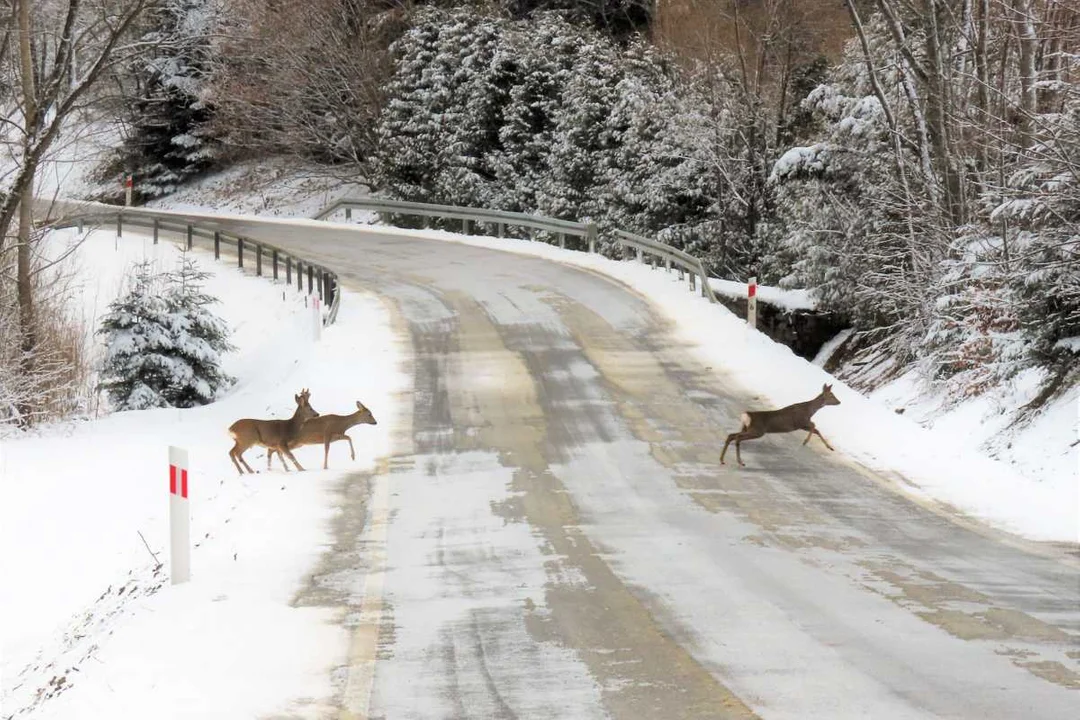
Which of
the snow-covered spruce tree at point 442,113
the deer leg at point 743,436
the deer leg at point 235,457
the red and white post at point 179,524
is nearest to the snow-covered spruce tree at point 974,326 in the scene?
the deer leg at point 743,436

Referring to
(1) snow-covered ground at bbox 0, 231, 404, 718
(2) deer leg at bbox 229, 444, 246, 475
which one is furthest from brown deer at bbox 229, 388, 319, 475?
(1) snow-covered ground at bbox 0, 231, 404, 718

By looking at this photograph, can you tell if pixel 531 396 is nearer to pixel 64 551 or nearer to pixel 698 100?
pixel 64 551

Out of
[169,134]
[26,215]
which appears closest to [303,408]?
[26,215]

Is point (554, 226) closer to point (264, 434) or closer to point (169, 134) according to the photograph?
point (264, 434)

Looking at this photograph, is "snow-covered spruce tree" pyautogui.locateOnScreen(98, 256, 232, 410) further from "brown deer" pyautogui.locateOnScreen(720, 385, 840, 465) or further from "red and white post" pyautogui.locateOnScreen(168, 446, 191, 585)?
"red and white post" pyautogui.locateOnScreen(168, 446, 191, 585)

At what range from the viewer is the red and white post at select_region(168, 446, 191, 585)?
972 centimetres

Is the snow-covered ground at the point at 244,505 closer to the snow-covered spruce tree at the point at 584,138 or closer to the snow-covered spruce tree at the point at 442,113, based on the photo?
the snow-covered spruce tree at the point at 584,138

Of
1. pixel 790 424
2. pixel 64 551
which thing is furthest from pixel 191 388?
pixel 790 424

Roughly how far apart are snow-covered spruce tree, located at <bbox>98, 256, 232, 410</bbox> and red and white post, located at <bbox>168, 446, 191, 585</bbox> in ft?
47.8

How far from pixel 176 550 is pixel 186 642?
154 cm

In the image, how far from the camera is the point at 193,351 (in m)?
24.4

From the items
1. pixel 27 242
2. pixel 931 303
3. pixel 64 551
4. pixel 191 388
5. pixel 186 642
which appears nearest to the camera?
pixel 186 642

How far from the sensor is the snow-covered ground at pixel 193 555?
25.2ft

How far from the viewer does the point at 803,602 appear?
30.6 feet
